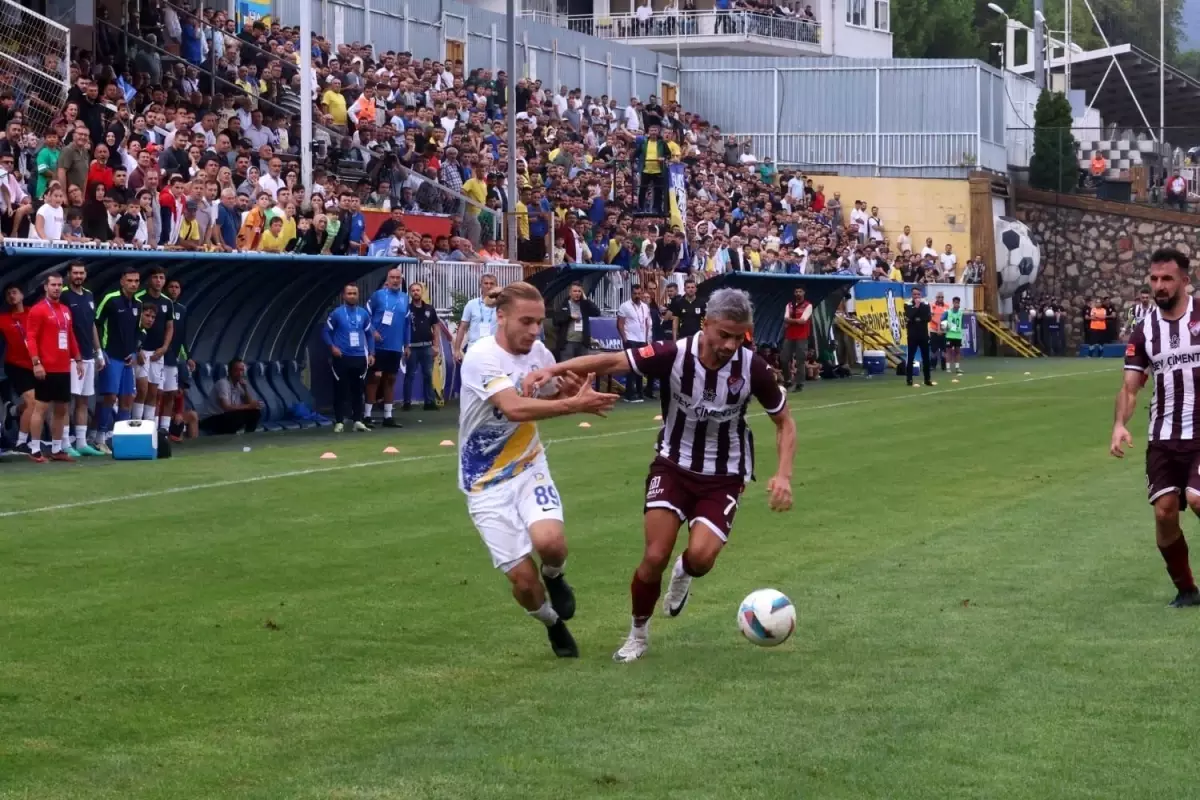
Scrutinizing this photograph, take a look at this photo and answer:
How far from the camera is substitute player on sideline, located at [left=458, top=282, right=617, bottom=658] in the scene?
28.8 feet

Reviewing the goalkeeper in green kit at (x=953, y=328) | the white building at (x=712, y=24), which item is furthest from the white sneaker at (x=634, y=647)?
the white building at (x=712, y=24)

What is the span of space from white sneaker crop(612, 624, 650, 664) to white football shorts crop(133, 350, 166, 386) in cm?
1322

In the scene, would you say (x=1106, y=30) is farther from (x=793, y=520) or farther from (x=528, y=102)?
(x=793, y=520)

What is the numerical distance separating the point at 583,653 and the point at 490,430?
1.19 metres

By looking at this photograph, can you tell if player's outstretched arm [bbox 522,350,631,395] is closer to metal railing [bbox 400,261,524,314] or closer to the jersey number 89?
the jersey number 89

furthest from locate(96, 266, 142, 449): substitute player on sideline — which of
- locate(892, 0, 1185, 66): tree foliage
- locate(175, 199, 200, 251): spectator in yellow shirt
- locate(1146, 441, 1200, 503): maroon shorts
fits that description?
locate(892, 0, 1185, 66): tree foliage

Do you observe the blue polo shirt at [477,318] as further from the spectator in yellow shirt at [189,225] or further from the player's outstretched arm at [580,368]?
the player's outstretched arm at [580,368]

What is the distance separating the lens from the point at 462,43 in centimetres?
4516

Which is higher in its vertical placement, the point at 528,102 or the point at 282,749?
the point at 528,102

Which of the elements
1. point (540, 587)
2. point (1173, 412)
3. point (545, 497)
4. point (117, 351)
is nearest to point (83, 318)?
point (117, 351)

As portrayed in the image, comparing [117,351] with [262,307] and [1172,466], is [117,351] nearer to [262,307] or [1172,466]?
[262,307]

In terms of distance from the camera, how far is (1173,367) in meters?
10.3

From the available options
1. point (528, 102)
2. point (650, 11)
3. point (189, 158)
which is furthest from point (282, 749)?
point (650, 11)

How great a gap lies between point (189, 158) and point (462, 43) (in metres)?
21.2
